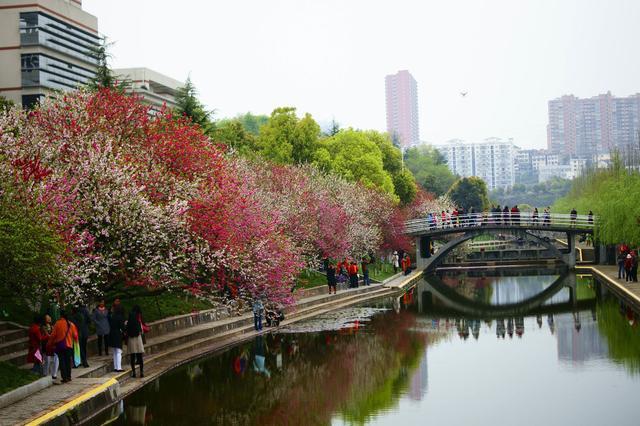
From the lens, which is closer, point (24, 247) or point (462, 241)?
point (24, 247)

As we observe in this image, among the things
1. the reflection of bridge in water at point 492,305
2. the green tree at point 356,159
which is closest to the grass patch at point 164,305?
the reflection of bridge in water at point 492,305

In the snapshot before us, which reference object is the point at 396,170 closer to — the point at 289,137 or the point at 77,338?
the point at 289,137

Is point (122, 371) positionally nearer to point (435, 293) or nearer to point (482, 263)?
point (435, 293)

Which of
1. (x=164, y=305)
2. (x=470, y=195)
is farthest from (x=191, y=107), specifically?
(x=470, y=195)

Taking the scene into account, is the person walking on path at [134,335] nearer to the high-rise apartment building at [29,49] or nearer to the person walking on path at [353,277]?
the person walking on path at [353,277]

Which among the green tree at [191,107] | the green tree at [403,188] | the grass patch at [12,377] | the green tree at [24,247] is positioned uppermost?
the green tree at [191,107]

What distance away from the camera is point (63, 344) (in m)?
24.9

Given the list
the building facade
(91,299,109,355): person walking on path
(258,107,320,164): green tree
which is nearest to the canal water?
(91,299,109,355): person walking on path

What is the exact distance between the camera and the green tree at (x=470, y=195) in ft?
496

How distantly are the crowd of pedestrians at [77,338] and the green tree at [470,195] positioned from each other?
405ft

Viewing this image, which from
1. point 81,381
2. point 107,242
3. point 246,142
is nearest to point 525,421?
point 81,381

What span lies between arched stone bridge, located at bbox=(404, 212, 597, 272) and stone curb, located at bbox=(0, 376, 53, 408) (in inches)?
2390

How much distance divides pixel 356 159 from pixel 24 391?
2852 inches

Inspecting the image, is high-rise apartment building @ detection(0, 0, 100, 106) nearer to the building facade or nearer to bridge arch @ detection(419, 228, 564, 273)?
the building facade
